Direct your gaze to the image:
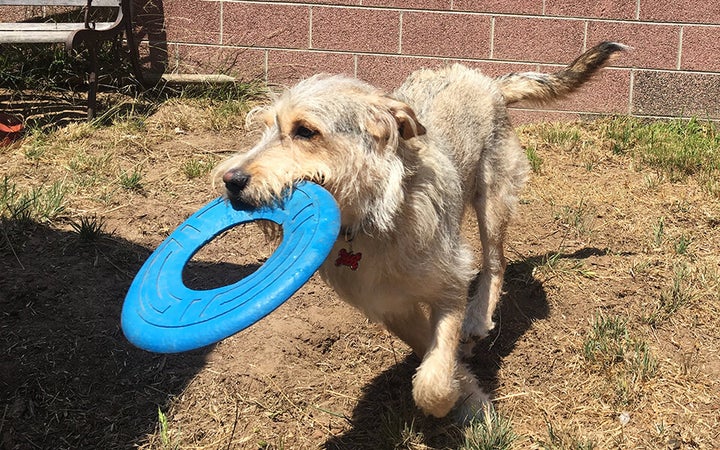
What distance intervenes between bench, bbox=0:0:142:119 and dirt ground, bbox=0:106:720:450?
147 cm

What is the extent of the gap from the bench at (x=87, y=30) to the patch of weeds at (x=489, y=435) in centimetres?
432

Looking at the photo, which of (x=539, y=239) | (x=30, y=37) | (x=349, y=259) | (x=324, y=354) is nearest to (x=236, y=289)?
(x=349, y=259)

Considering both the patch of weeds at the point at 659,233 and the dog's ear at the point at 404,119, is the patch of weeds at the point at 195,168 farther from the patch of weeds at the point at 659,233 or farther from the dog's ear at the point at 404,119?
the patch of weeds at the point at 659,233

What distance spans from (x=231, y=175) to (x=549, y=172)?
4078 mm

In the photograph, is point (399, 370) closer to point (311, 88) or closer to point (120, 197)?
point (311, 88)

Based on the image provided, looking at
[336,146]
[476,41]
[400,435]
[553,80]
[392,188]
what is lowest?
[400,435]

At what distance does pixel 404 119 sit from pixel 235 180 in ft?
2.53

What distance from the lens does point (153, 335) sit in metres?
2.75

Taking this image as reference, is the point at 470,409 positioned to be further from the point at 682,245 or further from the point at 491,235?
the point at 682,245

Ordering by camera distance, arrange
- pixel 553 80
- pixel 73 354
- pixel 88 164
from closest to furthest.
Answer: pixel 73 354 → pixel 553 80 → pixel 88 164

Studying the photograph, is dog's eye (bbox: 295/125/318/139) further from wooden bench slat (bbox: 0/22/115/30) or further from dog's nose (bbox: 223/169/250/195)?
wooden bench slat (bbox: 0/22/115/30)

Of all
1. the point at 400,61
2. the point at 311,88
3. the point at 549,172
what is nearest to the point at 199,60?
the point at 400,61

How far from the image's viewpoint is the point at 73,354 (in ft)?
13.3

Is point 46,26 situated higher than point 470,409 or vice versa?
point 46,26
